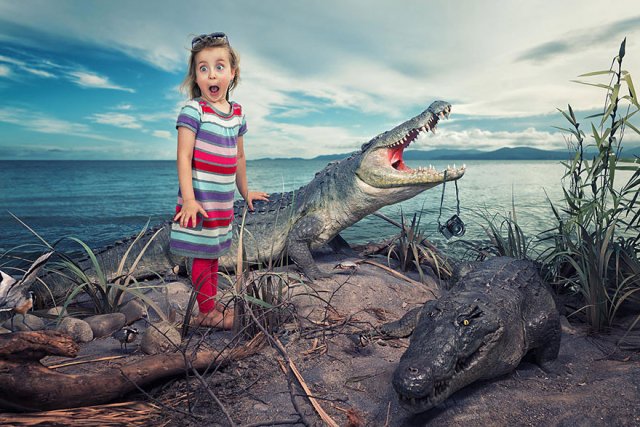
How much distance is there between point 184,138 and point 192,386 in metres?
1.65

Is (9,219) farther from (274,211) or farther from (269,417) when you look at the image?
(269,417)

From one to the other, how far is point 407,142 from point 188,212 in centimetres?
270

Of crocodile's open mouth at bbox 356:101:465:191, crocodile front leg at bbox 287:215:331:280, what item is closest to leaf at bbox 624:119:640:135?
crocodile's open mouth at bbox 356:101:465:191

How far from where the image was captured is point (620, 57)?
3.61 metres

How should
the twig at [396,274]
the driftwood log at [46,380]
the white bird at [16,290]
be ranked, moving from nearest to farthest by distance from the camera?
1. the driftwood log at [46,380]
2. the white bird at [16,290]
3. the twig at [396,274]

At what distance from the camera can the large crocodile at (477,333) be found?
2.03 m

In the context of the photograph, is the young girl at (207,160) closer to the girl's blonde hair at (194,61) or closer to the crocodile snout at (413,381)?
the girl's blonde hair at (194,61)

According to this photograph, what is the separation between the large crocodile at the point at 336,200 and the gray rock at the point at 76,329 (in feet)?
5.98

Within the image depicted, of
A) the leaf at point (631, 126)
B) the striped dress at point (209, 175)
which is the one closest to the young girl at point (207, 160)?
the striped dress at point (209, 175)

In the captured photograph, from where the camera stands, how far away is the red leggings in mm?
3285

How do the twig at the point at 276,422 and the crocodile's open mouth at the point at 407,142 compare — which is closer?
the twig at the point at 276,422

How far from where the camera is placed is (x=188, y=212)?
291 cm

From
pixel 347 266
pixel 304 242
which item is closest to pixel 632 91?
pixel 347 266

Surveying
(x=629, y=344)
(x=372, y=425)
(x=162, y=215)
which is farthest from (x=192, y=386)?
(x=162, y=215)
